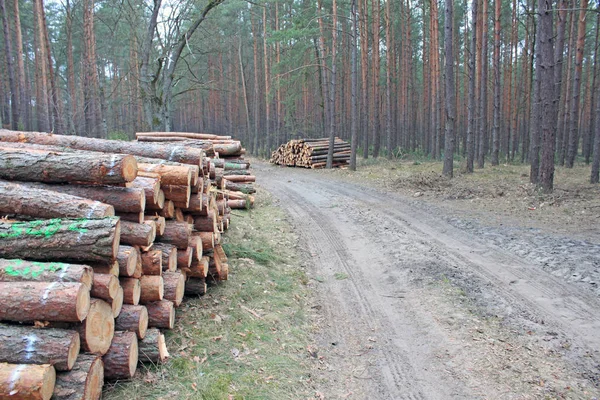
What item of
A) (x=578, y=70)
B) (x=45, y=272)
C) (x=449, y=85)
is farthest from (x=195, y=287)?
(x=578, y=70)

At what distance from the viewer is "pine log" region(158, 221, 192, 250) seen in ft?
16.8

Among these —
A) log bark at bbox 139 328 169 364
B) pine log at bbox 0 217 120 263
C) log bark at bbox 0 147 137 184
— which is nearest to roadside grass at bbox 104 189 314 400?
log bark at bbox 139 328 169 364

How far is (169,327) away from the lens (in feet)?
14.6

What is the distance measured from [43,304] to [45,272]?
12.7 inches

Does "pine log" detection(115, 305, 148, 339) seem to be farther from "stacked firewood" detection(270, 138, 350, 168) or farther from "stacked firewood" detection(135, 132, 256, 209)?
"stacked firewood" detection(270, 138, 350, 168)

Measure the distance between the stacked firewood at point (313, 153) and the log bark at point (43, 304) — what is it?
20911mm

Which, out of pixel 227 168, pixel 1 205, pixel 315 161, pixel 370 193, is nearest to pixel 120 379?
pixel 1 205

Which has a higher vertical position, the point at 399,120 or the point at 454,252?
the point at 399,120

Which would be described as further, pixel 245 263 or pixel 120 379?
pixel 245 263

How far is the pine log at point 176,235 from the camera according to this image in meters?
5.12

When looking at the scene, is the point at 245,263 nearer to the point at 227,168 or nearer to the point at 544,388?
the point at 544,388

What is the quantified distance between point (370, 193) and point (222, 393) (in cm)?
1174

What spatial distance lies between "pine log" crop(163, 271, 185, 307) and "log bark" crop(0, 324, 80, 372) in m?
1.55

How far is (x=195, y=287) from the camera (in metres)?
5.66
